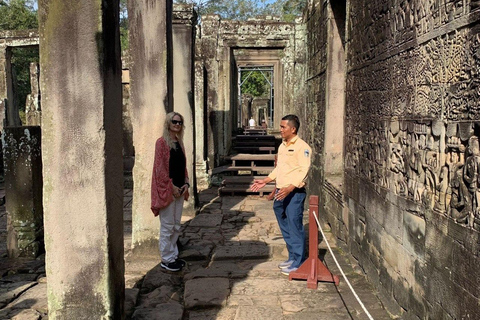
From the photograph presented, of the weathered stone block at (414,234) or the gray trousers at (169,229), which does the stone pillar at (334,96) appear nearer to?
the gray trousers at (169,229)

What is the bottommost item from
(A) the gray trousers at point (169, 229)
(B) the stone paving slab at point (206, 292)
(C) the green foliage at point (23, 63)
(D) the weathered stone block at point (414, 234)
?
(B) the stone paving slab at point (206, 292)

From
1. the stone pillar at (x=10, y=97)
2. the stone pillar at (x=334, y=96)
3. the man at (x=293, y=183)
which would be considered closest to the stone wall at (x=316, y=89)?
the stone pillar at (x=334, y=96)

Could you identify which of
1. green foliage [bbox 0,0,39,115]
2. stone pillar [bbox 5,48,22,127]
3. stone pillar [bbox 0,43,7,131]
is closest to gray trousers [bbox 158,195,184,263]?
stone pillar [bbox 0,43,7,131]

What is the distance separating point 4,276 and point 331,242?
3947 millimetres

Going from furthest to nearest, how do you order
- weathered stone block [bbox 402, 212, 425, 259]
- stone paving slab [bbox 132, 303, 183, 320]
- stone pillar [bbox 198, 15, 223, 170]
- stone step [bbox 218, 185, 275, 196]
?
stone pillar [bbox 198, 15, 223, 170], stone step [bbox 218, 185, 275, 196], stone paving slab [bbox 132, 303, 183, 320], weathered stone block [bbox 402, 212, 425, 259]

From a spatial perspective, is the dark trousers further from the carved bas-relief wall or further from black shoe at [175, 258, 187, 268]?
black shoe at [175, 258, 187, 268]

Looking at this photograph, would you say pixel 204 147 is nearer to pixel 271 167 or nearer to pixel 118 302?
pixel 271 167

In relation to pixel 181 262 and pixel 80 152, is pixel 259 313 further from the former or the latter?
pixel 80 152

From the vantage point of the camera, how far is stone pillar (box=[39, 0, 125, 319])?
2658mm

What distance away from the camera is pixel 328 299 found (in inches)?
151

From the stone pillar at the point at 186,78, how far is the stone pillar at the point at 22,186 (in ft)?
8.73

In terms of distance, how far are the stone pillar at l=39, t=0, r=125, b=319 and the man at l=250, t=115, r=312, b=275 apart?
1940 mm

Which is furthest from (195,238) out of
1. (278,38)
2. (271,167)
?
(278,38)

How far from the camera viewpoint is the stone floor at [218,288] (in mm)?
3613
